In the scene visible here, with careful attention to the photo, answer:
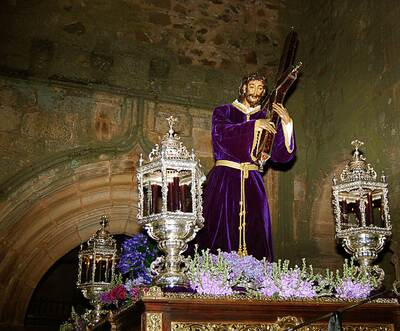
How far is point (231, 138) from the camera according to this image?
17.1 ft

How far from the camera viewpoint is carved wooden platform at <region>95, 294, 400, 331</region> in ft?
12.5

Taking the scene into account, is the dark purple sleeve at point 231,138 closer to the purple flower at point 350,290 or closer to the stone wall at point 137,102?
the purple flower at point 350,290

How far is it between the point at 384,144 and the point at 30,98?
14.6 ft

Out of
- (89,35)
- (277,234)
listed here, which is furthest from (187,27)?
(277,234)

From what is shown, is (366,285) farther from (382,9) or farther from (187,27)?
(187,27)

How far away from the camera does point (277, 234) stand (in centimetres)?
886

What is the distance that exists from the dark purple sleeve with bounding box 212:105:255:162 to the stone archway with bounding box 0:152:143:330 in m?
3.23

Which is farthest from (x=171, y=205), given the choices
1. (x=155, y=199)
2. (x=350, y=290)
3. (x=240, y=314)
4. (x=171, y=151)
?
(x=350, y=290)

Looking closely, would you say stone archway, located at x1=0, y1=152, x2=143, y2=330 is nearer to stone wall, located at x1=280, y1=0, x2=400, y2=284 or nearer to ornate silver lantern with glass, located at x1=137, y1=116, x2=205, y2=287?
stone wall, located at x1=280, y1=0, x2=400, y2=284

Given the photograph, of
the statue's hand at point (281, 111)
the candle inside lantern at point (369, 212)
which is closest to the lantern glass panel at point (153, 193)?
the statue's hand at point (281, 111)

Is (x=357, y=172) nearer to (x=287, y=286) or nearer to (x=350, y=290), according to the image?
(x=350, y=290)

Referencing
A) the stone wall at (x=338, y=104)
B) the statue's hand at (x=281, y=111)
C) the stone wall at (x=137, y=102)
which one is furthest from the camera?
the stone wall at (x=137, y=102)

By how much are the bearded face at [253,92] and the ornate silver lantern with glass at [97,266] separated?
2182 millimetres

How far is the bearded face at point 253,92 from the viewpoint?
5.46 meters
